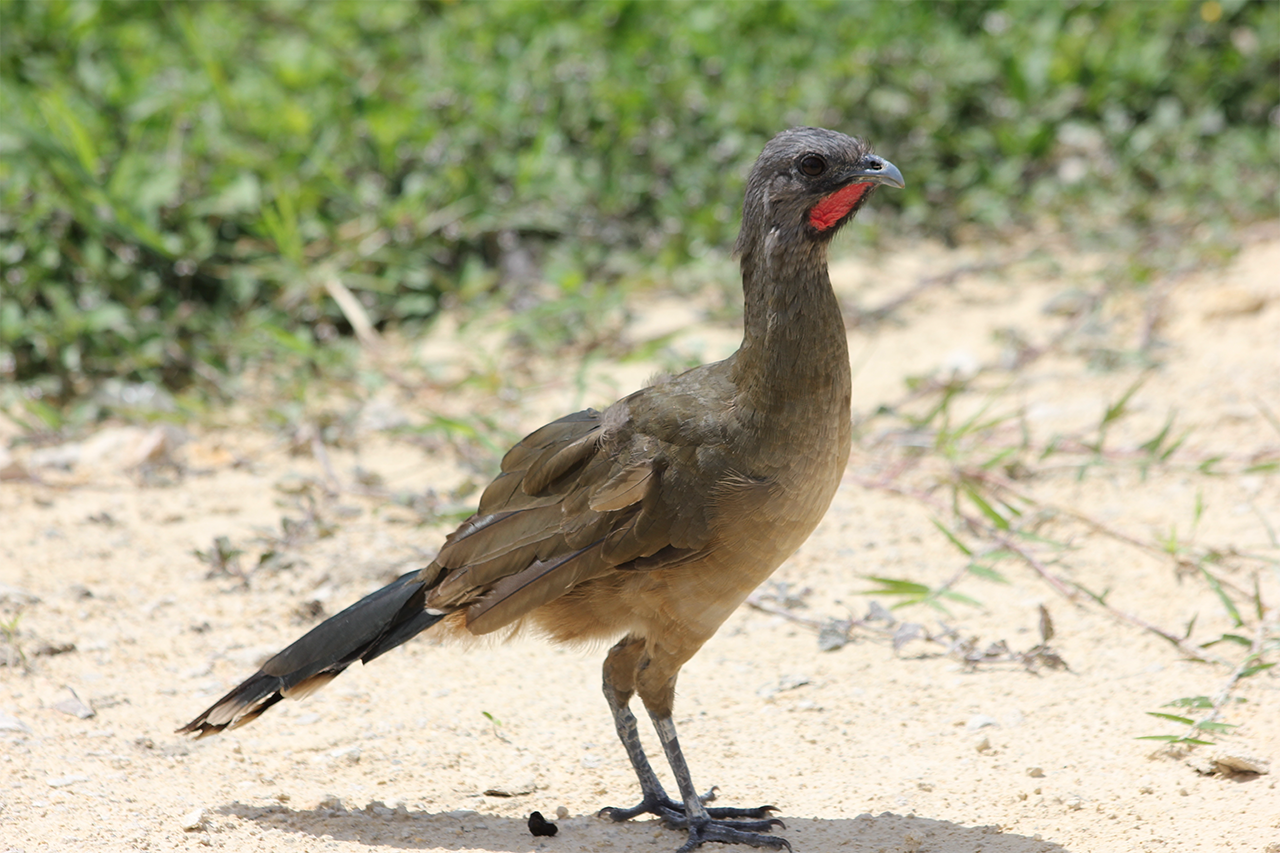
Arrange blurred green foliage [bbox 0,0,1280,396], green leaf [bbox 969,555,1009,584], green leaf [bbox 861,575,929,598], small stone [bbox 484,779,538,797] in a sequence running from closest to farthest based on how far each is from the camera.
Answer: small stone [bbox 484,779,538,797] < green leaf [bbox 861,575,929,598] < green leaf [bbox 969,555,1009,584] < blurred green foliage [bbox 0,0,1280,396]

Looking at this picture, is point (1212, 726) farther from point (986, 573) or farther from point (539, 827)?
point (539, 827)

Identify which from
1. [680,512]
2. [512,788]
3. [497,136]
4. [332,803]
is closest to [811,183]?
[680,512]

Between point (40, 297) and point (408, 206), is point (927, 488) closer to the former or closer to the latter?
point (408, 206)

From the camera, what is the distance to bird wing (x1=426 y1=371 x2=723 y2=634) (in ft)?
10.0

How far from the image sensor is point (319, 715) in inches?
148

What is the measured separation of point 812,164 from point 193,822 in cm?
220

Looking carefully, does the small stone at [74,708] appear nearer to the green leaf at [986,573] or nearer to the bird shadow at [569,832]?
the bird shadow at [569,832]

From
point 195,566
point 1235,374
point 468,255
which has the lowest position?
point 195,566

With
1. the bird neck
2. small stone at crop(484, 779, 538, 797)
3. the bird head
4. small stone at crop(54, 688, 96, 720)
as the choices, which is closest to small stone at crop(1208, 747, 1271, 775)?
the bird neck

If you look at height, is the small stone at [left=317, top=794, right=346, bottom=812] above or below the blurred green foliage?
below

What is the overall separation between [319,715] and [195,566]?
109 centimetres

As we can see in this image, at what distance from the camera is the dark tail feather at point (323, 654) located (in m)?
3.23

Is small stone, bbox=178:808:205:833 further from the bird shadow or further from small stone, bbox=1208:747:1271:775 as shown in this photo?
small stone, bbox=1208:747:1271:775

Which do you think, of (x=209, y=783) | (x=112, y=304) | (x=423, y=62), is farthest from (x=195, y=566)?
(x=423, y=62)
